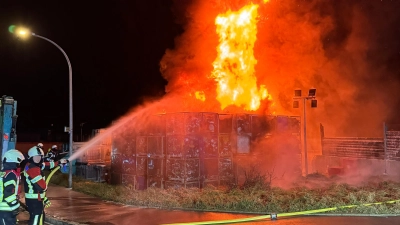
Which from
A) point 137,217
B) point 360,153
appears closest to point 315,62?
point 360,153

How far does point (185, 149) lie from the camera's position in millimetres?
11500

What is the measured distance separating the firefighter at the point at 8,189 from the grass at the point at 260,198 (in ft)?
14.3

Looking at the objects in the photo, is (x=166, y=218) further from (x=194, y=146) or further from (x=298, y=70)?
(x=298, y=70)

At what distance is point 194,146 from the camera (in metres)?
11.6

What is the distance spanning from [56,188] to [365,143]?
14.2 m

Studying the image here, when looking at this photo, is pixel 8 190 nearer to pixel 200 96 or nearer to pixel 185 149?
pixel 185 149

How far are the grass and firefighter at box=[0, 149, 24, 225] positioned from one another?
436 cm

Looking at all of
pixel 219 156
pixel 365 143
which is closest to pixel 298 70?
pixel 365 143

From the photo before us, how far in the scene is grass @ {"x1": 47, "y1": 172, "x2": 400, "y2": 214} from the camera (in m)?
8.76

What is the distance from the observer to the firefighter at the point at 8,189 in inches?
221

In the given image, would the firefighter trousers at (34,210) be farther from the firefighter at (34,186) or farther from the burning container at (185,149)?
the burning container at (185,149)

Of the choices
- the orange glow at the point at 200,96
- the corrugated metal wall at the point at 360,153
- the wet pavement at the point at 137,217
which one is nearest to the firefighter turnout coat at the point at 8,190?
the wet pavement at the point at 137,217

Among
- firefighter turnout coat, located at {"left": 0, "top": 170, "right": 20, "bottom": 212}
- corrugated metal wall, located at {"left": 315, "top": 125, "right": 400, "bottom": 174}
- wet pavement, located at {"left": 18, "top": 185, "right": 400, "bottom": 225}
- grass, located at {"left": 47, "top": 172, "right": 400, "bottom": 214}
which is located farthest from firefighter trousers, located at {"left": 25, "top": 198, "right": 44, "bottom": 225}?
corrugated metal wall, located at {"left": 315, "top": 125, "right": 400, "bottom": 174}

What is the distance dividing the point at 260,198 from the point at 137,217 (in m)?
3.40
